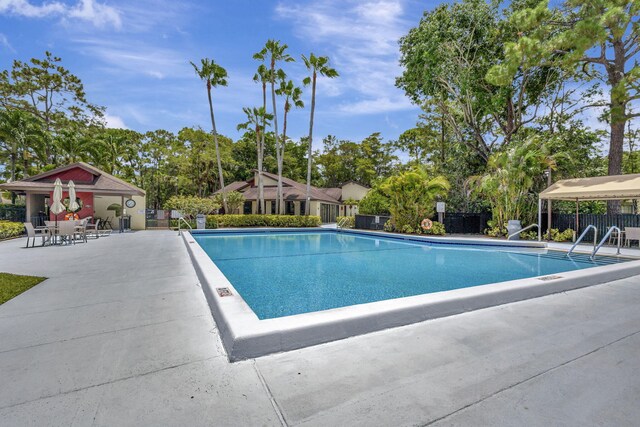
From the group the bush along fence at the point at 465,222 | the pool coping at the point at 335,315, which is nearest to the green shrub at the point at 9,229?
the pool coping at the point at 335,315

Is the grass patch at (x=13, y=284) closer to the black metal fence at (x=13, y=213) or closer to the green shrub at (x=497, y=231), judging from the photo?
the black metal fence at (x=13, y=213)

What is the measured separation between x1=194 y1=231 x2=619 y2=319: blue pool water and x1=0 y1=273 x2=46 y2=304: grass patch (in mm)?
3232

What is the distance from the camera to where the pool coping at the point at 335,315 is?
2.87 meters

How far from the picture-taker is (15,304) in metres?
4.20

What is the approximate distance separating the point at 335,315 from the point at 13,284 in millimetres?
5491

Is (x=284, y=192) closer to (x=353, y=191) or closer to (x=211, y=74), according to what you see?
(x=353, y=191)

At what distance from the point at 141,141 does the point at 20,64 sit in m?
11.2

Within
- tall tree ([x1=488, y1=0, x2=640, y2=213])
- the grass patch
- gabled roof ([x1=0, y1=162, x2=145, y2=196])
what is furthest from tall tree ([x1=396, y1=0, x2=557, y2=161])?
the grass patch

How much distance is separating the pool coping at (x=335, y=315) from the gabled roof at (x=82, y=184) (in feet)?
50.6

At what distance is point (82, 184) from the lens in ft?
58.2

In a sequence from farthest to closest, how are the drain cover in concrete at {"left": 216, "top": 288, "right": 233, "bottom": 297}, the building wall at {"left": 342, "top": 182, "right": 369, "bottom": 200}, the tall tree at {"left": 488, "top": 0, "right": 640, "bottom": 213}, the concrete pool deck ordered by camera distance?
the building wall at {"left": 342, "top": 182, "right": 369, "bottom": 200}
the tall tree at {"left": 488, "top": 0, "right": 640, "bottom": 213}
the drain cover in concrete at {"left": 216, "top": 288, "right": 233, "bottom": 297}
the concrete pool deck

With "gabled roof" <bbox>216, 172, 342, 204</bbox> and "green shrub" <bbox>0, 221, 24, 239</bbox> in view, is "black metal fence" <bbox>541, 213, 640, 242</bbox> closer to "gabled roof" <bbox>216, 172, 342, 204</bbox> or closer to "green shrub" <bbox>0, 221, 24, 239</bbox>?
"gabled roof" <bbox>216, 172, 342, 204</bbox>

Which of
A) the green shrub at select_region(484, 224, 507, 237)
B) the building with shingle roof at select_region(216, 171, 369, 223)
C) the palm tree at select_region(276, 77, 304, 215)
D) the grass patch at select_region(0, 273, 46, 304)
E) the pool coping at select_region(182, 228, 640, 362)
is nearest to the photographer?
the pool coping at select_region(182, 228, 640, 362)

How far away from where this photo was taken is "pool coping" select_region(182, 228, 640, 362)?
287cm
